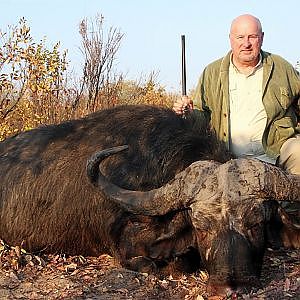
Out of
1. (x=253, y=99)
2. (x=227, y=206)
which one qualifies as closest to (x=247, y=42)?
(x=253, y=99)

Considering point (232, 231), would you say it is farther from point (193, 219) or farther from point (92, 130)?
point (92, 130)

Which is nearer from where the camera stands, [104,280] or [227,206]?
[227,206]

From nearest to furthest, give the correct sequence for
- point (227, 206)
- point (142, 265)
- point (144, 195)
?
point (227, 206) → point (144, 195) → point (142, 265)

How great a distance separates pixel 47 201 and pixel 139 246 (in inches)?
57.0

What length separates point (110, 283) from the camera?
5629 millimetres

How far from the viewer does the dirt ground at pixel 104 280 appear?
5223mm

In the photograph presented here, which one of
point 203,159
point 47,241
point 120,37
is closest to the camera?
point 203,159

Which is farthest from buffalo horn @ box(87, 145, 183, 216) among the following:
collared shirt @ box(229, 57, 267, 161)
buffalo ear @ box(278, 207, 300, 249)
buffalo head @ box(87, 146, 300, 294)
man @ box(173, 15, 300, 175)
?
collared shirt @ box(229, 57, 267, 161)

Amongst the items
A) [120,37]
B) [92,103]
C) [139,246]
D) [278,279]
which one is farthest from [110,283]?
[120,37]

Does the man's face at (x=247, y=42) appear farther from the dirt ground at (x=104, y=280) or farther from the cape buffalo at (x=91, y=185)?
the dirt ground at (x=104, y=280)

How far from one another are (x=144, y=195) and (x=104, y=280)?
0.87 m

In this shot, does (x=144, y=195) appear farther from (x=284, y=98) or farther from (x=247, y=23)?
(x=247, y=23)

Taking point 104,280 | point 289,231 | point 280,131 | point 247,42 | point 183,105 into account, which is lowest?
point 104,280

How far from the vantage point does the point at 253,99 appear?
7.55 m
